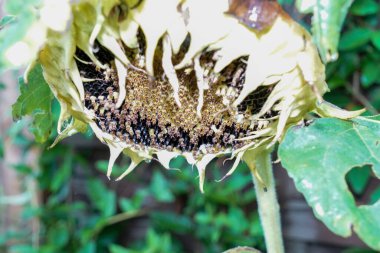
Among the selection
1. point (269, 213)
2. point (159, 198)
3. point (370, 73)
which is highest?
point (269, 213)

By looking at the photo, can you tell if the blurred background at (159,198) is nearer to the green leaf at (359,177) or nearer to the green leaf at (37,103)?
the green leaf at (359,177)

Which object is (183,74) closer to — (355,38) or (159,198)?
(355,38)

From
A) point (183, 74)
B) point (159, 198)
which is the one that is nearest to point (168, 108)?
point (183, 74)

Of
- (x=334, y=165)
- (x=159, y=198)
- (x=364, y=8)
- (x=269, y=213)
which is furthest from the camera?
(x=159, y=198)

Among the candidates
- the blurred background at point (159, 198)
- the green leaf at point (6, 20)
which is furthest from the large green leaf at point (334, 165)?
the blurred background at point (159, 198)

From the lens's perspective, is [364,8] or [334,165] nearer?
[334,165]

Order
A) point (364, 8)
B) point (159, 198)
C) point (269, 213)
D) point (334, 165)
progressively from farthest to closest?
point (159, 198) → point (364, 8) → point (269, 213) → point (334, 165)

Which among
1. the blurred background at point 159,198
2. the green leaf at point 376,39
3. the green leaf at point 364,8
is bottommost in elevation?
the blurred background at point 159,198
